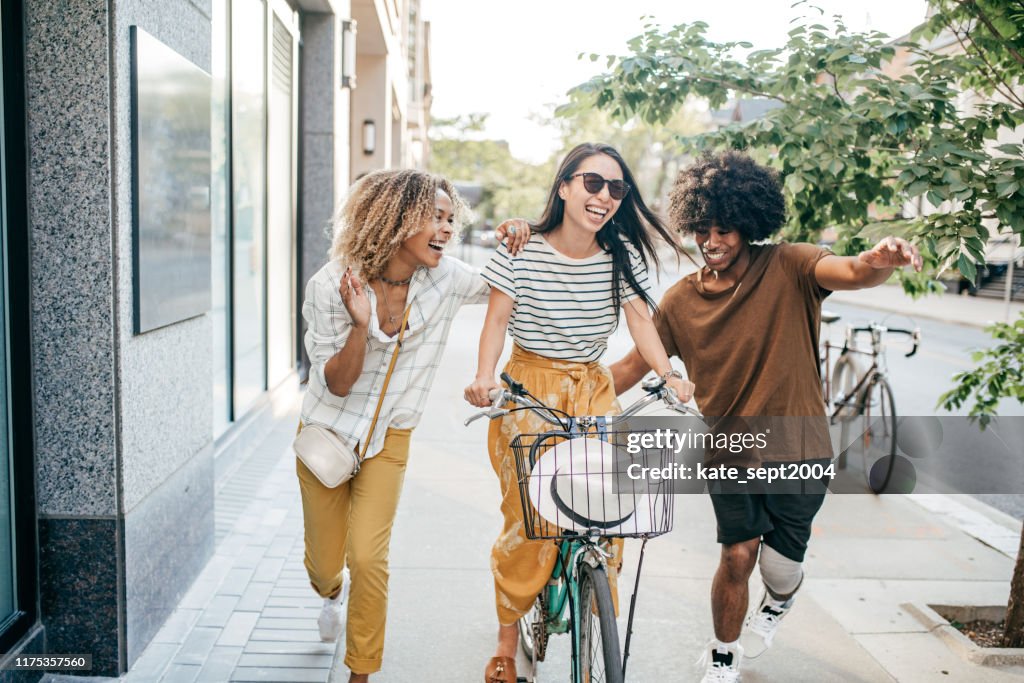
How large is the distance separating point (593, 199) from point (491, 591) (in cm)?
228

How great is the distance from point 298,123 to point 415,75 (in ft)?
71.6

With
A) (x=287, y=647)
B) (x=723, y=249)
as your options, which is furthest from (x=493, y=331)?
(x=287, y=647)

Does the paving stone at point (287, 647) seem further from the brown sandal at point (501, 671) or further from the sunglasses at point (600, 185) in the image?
the sunglasses at point (600, 185)

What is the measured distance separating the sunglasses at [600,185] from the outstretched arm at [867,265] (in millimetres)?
812

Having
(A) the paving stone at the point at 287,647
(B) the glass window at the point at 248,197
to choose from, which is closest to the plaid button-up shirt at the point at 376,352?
(A) the paving stone at the point at 287,647

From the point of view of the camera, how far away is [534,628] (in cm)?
377

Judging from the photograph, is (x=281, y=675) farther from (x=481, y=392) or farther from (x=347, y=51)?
(x=347, y=51)

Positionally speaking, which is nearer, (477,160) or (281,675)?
(281,675)

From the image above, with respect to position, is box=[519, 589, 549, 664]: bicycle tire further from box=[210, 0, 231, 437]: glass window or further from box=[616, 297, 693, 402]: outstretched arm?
box=[210, 0, 231, 437]: glass window

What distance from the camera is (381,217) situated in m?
3.50

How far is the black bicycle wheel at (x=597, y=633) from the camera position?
274cm

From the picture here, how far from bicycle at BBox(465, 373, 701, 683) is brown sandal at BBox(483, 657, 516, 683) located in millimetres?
623

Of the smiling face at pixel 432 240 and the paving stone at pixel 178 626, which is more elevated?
the smiling face at pixel 432 240

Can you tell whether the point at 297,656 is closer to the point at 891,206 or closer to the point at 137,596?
the point at 137,596
